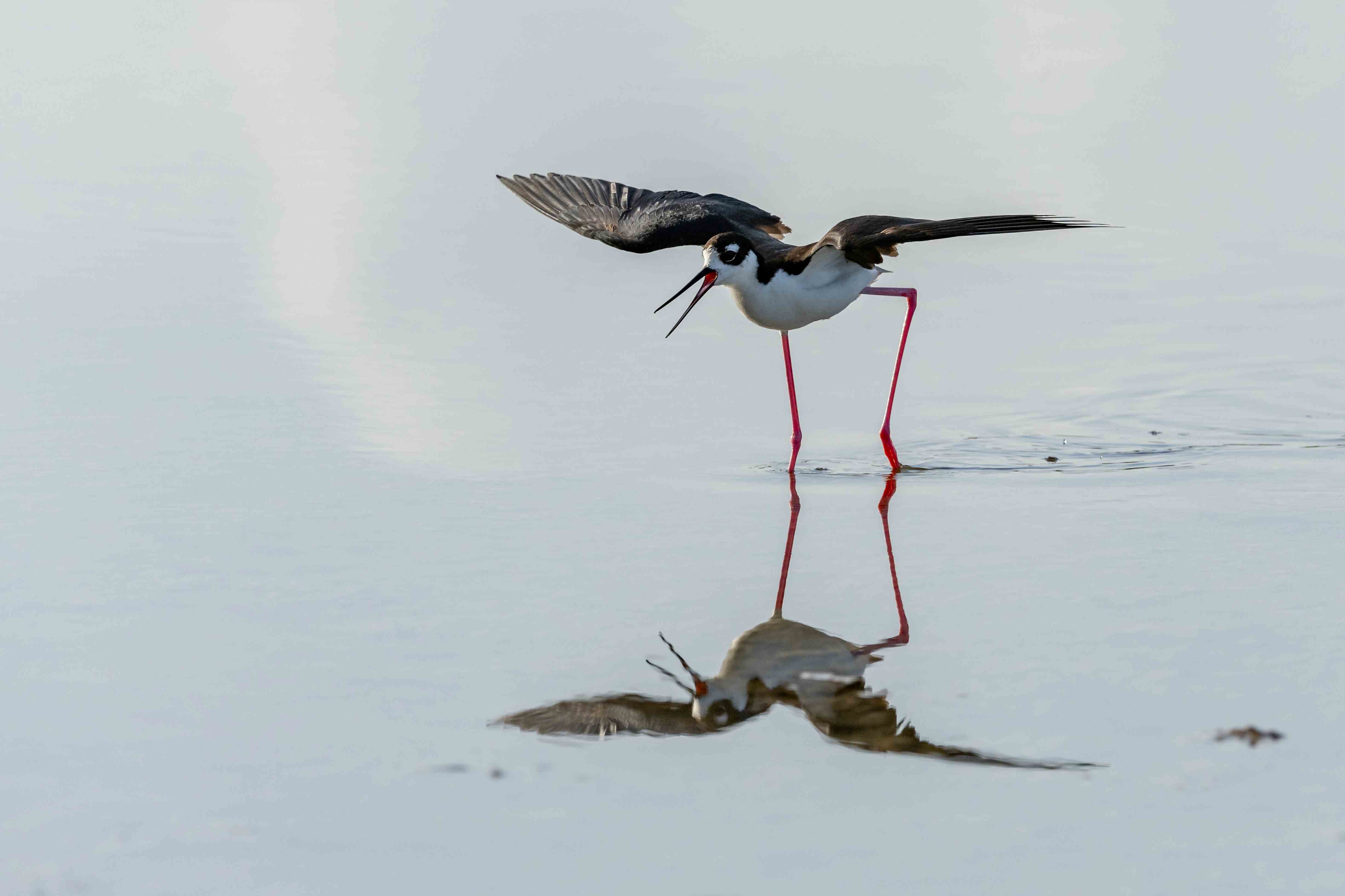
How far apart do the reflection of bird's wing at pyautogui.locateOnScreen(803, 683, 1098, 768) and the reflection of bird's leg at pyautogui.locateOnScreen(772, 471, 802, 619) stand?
703 mm

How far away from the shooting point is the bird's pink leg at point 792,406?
6.71 meters

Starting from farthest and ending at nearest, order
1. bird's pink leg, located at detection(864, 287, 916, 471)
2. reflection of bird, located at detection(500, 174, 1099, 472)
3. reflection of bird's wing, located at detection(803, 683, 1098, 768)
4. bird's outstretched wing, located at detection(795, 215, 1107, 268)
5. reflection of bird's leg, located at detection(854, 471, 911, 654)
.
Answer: bird's pink leg, located at detection(864, 287, 916, 471) < reflection of bird, located at detection(500, 174, 1099, 472) < bird's outstretched wing, located at detection(795, 215, 1107, 268) < reflection of bird's leg, located at detection(854, 471, 911, 654) < reflection of bird's wing, located at detection(803, 683, 1098, 768)

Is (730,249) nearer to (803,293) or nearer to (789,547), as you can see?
(803,293)

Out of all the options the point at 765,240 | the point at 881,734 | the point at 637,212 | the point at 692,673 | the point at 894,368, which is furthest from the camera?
the point at 637,212

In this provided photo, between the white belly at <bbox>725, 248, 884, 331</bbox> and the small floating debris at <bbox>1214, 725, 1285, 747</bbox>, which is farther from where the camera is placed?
the white belly at <bbox>725, 248, 884, 331</bbox>

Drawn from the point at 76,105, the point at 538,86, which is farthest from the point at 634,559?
the point at 76,105

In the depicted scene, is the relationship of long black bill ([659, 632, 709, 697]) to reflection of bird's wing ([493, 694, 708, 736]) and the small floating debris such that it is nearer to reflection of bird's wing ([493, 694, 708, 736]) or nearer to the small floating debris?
reflection of bird's wing ([493, 694, 708, 736])

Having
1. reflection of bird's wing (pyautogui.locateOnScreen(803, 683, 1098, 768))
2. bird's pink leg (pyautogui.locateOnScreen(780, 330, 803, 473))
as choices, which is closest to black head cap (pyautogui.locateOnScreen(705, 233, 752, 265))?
bird's pink leg (pyautogui.locateOnScreen(780, 330, 803, 473))

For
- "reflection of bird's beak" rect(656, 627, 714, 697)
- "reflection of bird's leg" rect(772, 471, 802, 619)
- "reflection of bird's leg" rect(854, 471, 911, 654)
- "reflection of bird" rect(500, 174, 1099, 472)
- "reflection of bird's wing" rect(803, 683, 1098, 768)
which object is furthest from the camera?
"reflection of bird" rect(500, 174, 1099, 472)

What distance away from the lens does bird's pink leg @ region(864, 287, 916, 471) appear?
6.65m

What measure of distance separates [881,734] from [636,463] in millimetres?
2543

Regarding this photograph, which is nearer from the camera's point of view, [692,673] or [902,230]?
[692,673]

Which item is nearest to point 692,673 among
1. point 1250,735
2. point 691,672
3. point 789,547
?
point 691,672

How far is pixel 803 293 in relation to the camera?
22.9ft
